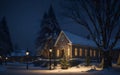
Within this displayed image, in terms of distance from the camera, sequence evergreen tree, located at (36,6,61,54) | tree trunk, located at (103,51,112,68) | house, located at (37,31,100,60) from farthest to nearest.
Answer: evergreen tree, located at (36,6,61,54), house, located at (37,31,100,60), tree trunk, located at (103,51,112,68)

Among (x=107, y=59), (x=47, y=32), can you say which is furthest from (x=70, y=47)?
(x=107, y=59)

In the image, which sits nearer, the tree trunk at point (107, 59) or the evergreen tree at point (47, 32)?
the tree trunk at point (107, 59)

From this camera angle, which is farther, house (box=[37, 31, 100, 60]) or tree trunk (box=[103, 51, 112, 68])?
house (box=[37, 31, 100, 60])

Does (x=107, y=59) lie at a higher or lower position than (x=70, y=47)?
lower

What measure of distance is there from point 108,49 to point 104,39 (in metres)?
1.63

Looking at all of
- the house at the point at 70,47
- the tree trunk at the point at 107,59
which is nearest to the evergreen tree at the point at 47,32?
the house at the point at 70,47

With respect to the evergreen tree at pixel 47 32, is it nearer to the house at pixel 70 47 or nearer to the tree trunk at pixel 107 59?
the house at pixel 70 47

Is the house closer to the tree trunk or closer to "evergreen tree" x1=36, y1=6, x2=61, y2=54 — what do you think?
"evergreen tree" x1=36, y1=6, x2=61, y2=54

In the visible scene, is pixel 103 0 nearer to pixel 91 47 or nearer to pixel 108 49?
pixel 108 49

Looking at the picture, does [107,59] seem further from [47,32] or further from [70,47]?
[47,32]

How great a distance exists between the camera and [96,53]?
74.9 metres

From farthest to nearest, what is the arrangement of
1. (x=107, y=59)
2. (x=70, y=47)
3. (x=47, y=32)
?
(x=47, y=32) → (x=70, y=47) → (x=107, y=59)

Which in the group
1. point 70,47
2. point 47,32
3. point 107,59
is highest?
point 47,32

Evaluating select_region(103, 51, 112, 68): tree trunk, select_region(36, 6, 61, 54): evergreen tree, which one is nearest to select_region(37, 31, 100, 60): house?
select_region(36, 6, 61, 54): evergreen tree
